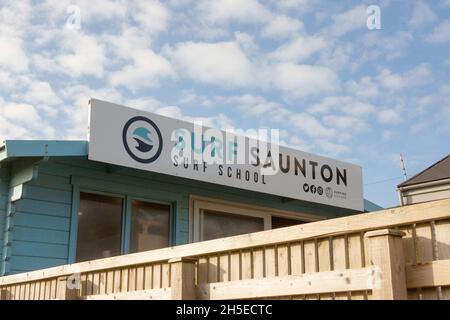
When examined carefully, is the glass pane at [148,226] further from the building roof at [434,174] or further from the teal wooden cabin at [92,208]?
the building roof at [434,174]

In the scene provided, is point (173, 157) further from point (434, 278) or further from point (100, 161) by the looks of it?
point (434, 278)

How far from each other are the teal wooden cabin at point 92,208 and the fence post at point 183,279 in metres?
3.78

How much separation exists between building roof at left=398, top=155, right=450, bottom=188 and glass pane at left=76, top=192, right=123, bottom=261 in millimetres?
6757

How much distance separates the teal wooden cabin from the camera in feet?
25.2

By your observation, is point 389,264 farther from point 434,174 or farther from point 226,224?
point 434,174

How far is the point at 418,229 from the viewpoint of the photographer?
9.84ft

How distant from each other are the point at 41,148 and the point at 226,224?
11.6 feet

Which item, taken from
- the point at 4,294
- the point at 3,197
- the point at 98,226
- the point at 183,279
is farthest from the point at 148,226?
Answer: the point at 183,279

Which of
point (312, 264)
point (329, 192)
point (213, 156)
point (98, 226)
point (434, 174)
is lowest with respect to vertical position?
point (312, 264)

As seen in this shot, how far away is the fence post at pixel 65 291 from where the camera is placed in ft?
17.6

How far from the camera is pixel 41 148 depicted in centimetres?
747

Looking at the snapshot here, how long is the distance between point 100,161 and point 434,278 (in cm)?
564

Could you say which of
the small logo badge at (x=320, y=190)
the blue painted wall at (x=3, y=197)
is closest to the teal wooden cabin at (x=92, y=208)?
the blue painted wall at (x=3, y=197)

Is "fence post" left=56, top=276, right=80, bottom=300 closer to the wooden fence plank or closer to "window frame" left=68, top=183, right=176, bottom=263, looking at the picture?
the wooden fence plank
